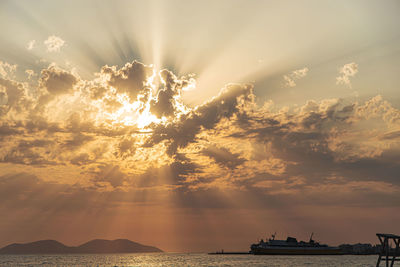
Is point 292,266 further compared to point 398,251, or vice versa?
point 292,266

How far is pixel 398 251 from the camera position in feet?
173

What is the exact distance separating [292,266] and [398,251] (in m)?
105

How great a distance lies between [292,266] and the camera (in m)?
151
